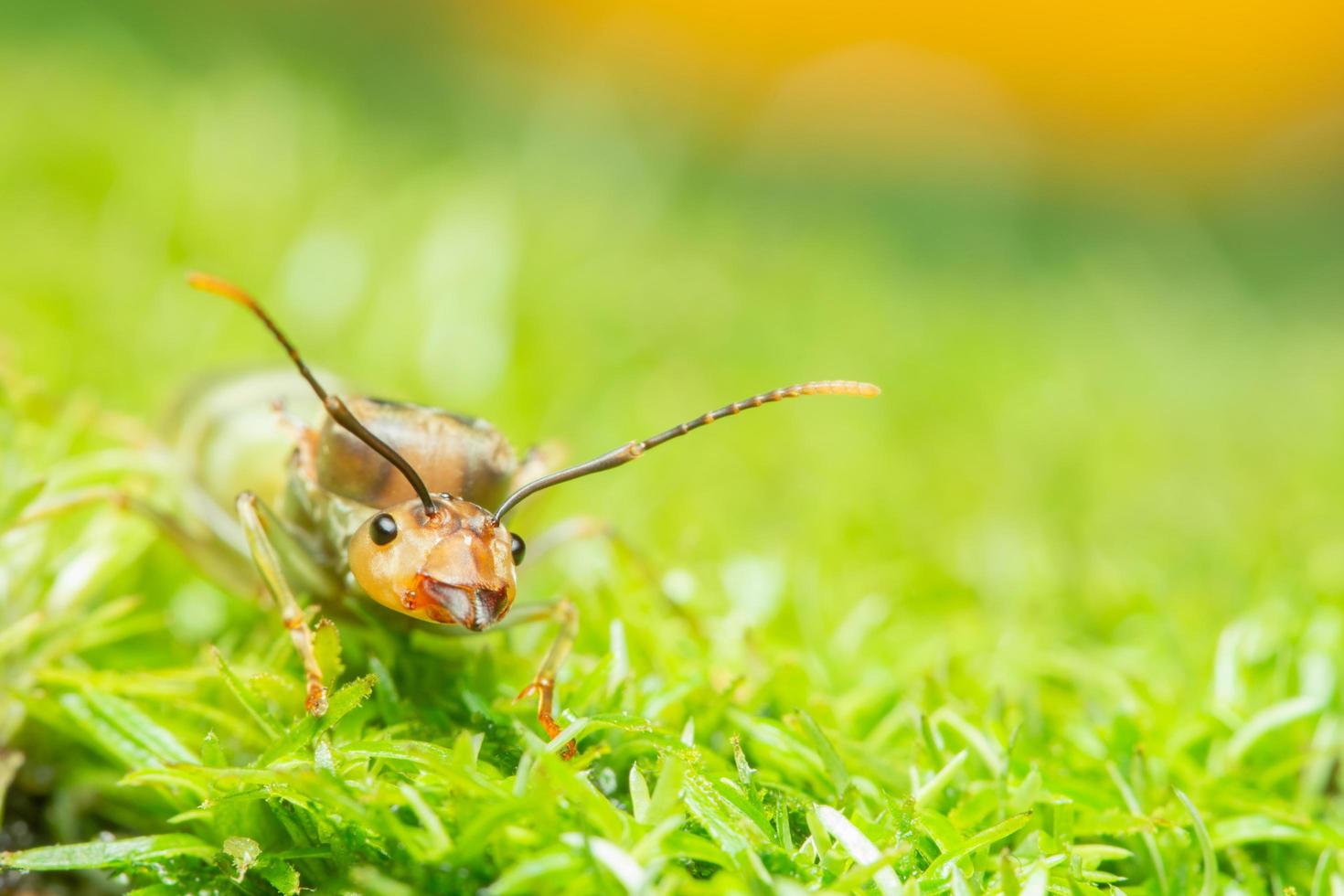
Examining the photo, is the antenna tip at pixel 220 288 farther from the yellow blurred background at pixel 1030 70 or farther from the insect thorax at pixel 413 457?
the yellow blurred background at pixel 1030 70

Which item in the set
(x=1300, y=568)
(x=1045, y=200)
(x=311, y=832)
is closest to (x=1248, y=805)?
(x=1300, y=568)

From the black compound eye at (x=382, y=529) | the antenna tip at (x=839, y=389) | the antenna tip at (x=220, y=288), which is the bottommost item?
the black compound eye at (x=382, y=529)

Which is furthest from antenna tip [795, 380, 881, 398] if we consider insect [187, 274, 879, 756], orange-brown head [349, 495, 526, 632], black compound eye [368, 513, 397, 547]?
black compound eye [368, 513, 397, 547]

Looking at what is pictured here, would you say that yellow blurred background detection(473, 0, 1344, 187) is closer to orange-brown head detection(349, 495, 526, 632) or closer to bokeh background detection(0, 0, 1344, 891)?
bokeh background detection(0, 0, 1344, 891)

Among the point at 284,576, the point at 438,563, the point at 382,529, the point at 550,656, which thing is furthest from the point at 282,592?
the point at 550,656

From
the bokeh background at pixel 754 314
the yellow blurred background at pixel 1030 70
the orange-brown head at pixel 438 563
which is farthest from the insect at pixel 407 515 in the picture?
the yellow blurred background at pixel 1030 70

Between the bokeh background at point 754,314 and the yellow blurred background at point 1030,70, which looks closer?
the bokeh background at point 754,314

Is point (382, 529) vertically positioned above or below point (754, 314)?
above

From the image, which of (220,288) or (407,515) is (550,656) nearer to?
(407,515)
